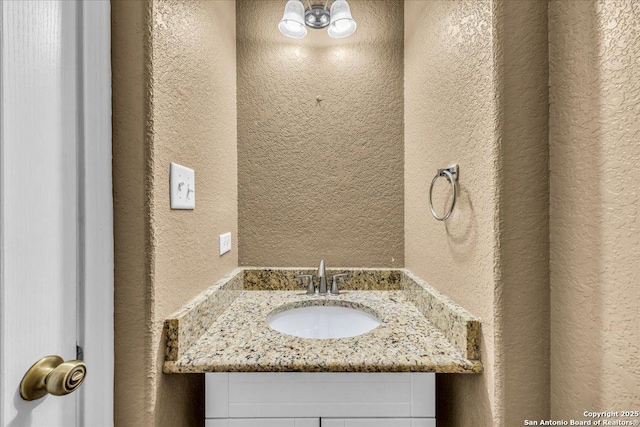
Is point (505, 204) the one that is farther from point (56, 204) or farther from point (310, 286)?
point (56, 204)

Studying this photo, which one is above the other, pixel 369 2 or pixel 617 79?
pixel 369 2

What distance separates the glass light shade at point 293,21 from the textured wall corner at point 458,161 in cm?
48

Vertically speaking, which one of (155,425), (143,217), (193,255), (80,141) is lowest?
(155,425)

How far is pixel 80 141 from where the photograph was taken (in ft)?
1.92

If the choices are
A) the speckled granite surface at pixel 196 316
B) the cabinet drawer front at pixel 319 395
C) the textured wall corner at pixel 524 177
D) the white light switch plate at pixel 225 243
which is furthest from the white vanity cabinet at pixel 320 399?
the white light switch plate at pixel 225 243

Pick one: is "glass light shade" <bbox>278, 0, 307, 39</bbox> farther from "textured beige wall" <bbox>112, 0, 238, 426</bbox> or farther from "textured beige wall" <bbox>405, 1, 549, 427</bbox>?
"textured beige wall" <bbox>405, 1, 549, 427</bbox>

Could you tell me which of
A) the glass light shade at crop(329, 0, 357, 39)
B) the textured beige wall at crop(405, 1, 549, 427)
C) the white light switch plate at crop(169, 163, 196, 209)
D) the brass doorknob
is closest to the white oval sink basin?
the textured beige wall at crop(405, 1, 549, 427)

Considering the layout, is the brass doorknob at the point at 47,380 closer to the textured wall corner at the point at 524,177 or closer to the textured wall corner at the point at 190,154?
the textured wall corner at the point at 190,154

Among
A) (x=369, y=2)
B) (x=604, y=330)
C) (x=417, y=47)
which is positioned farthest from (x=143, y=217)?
(x=369, y=2)

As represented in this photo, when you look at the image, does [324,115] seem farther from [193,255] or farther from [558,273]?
[558,273]

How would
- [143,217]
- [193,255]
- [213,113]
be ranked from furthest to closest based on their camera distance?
[213,113], [193,255], [143,217]

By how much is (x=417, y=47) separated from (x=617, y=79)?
2.63ft

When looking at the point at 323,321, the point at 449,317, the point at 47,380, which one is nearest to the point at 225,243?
the point at 323,321

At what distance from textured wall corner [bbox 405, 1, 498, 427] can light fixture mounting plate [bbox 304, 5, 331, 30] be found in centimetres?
38
